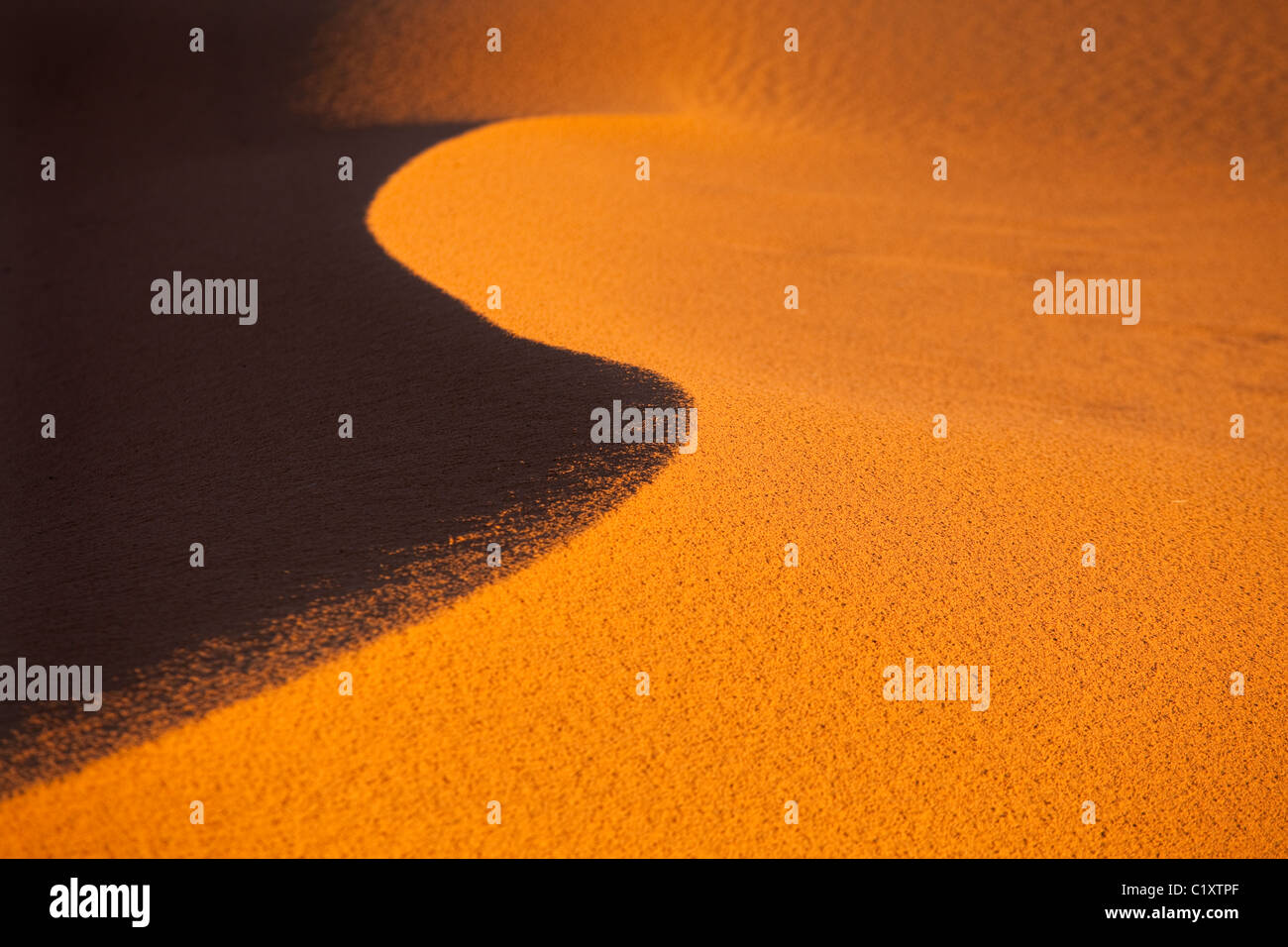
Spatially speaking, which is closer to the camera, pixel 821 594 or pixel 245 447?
pixel 821 594

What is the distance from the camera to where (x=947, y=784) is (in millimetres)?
2502

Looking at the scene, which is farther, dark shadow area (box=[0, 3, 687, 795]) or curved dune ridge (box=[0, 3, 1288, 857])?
dark shadow area (box=[0, 3, 687, 795])

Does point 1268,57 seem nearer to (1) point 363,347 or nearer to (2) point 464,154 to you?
(2) point 464,154

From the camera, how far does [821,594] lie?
118 inches

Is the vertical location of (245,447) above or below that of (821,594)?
above

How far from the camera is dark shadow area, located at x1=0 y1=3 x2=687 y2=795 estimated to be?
262 cm

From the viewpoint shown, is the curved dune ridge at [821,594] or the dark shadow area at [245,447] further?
the dark shadow area at [245,447]

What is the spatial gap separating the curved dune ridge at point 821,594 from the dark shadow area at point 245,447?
6.5 inches

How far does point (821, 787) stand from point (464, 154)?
23.8ft

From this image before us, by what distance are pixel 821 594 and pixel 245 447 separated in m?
2.53

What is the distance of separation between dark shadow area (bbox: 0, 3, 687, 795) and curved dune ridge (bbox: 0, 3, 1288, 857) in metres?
0.16

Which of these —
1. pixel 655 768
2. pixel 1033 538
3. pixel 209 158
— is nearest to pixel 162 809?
pixel 655 768

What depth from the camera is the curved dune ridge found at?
231 centimetres

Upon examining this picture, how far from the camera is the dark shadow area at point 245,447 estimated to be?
8.61ft
